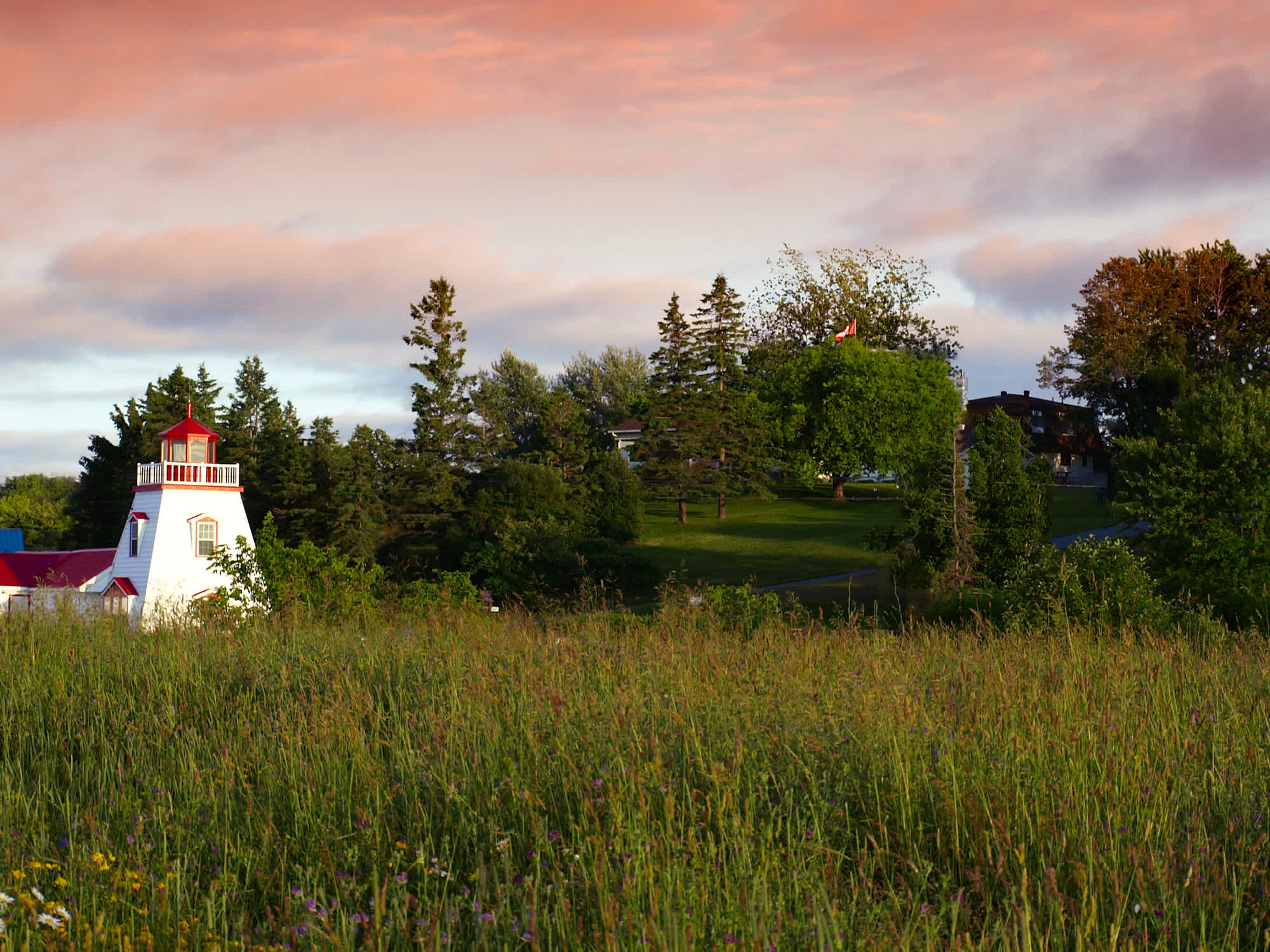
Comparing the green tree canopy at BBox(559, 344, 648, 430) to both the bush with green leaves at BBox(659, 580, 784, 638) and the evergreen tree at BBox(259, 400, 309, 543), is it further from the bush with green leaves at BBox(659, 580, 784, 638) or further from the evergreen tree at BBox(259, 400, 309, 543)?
the bush with green leaves at BBox(659, 580, 784, 638)

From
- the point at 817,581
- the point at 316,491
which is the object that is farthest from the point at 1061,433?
the point at 316,491

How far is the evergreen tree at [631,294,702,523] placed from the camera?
56031 millimetres

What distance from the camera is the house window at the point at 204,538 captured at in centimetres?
3316

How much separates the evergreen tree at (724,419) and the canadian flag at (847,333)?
6459 millimetres

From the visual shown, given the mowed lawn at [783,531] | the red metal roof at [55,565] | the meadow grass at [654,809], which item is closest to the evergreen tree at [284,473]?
the red metal roof at [55,565]

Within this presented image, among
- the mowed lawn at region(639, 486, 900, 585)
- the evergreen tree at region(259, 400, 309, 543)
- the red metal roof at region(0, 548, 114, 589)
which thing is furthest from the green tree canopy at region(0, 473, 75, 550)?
the mowed lawn at region(639, 486, 900, 585)

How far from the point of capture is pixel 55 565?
37.1 meters

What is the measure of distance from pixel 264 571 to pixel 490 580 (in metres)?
A: 17.3

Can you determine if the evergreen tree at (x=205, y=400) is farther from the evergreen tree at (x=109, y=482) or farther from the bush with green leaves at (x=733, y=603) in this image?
the bush with green leaves at (x=733, y=603)

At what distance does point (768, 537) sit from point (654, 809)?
4487cm

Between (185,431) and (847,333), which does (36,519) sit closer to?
(185,431)

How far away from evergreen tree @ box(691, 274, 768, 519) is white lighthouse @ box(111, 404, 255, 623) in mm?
28192

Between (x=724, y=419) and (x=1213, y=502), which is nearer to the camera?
(x=1213, y=502)

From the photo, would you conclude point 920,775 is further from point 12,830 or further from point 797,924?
point 12,830
